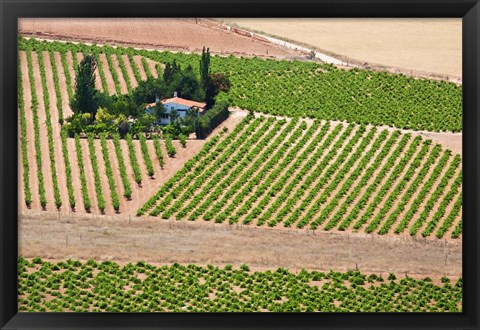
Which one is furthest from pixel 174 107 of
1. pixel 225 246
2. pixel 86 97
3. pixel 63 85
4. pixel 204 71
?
pixel 225 246

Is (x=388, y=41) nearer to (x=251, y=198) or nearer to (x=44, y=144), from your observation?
(x=251, y=198)

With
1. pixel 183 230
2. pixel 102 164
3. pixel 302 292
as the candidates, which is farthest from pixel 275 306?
pixel 102 164

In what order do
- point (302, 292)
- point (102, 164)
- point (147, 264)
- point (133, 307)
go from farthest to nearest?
1. point (102, 164)
2. point (147, 264)
3. point (302, 292)
4. point (133, 307)

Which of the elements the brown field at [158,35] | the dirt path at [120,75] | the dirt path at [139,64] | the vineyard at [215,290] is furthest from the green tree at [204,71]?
the vineyard at [215,290]

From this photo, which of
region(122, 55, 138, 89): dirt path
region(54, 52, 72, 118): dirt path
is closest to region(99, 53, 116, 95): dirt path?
region(122, 55, 138, 89): dirt path

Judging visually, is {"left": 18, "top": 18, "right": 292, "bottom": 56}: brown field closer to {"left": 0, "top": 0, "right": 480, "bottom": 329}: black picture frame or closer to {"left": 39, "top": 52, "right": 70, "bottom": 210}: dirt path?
{"left": 39, "top": 52, "right": 70, "bottom": 210}: dirt path

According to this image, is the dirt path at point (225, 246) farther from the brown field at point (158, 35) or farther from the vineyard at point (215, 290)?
the brown field at point (158, 35)
